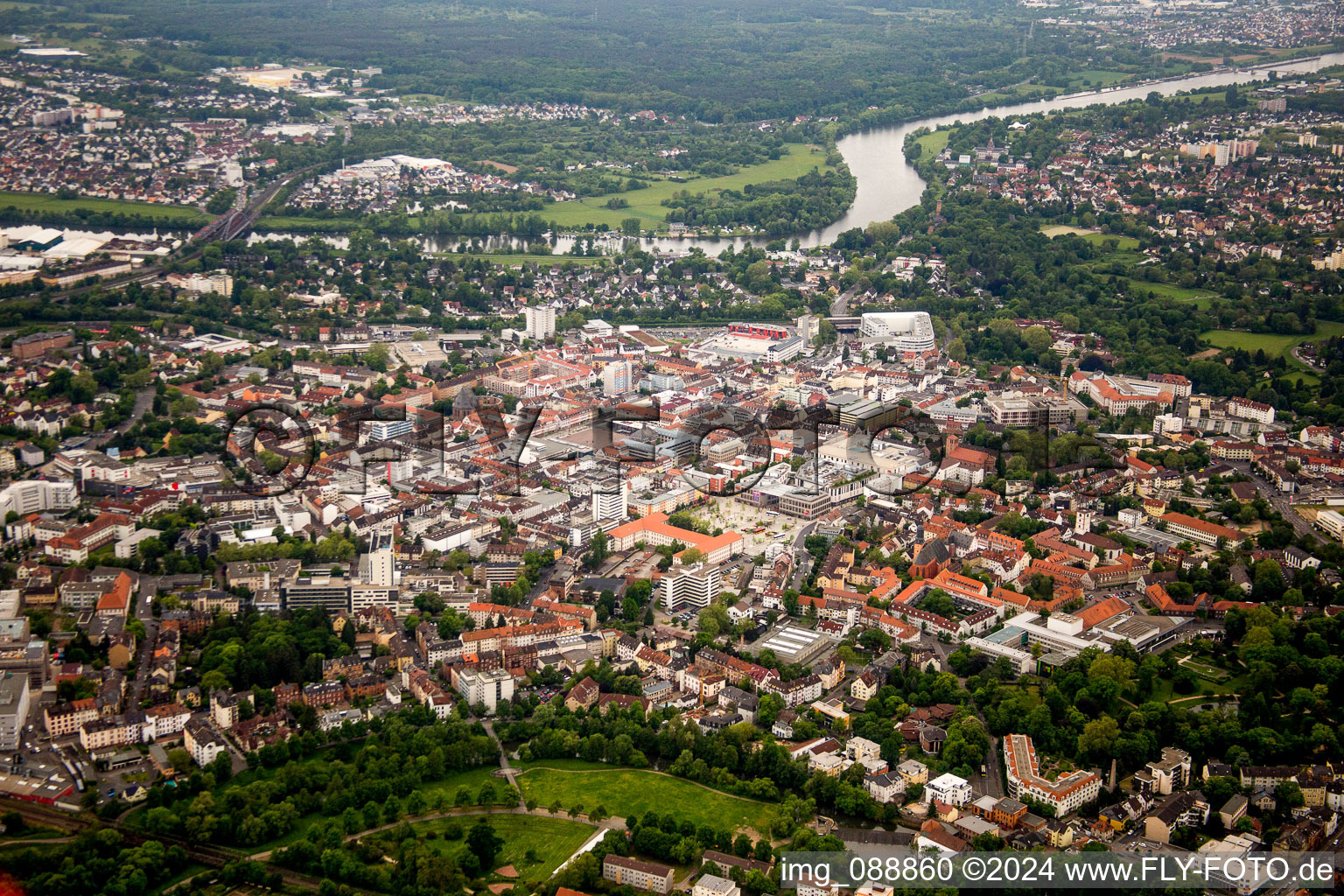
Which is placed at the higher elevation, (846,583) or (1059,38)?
(1059,38)

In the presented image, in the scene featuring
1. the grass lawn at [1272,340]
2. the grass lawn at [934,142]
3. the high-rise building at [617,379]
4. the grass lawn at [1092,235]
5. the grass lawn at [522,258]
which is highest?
the grass lawn at [934,142]

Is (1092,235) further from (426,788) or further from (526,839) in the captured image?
(526,839)

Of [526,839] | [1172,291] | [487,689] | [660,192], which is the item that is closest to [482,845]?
[526,839]

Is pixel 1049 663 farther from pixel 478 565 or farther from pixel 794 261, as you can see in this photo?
pixel 794 261

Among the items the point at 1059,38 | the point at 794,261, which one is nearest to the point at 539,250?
the point at 794,261

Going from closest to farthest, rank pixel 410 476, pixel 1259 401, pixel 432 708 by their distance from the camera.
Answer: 1. pixel 432 708
2. pixel 410 476
3. pixel 1259 401

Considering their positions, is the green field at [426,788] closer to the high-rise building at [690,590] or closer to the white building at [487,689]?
the white building at [487,689]

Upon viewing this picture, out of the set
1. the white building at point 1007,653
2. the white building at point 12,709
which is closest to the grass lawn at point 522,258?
the white building at point 1007,653
